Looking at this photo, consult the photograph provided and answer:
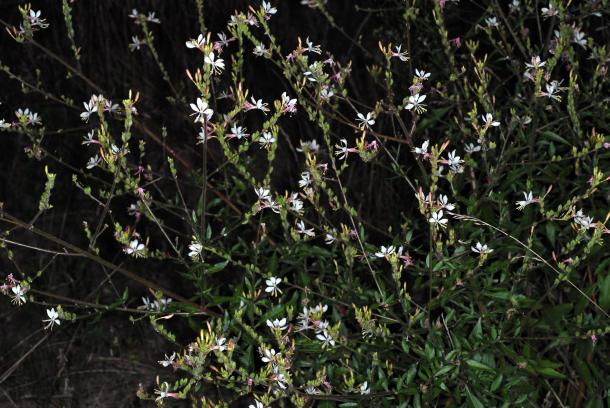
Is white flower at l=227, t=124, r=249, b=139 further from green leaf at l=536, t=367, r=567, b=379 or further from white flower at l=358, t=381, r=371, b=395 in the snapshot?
green leaf at l=536, t=367, r=567, b=379

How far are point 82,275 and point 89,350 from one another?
0.99ft

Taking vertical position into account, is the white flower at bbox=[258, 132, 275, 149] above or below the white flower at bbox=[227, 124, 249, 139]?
below

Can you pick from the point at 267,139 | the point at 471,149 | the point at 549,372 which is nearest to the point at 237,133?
the point at 267,139

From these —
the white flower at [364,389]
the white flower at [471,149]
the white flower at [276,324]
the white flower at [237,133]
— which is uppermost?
the white flower at [237,133]

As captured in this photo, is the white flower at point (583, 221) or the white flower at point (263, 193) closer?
the white flower at point (583, 221)

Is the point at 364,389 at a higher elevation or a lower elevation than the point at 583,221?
lower

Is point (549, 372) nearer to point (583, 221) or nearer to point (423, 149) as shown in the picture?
point (583, 221)

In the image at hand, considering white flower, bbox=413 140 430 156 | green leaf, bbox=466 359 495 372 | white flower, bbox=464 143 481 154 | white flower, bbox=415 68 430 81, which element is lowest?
green leaf, bbox=466 359 495 372

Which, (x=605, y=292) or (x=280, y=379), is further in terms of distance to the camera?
(x=605, y=292)

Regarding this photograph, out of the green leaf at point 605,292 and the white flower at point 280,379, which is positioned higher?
the white flower at point 280,379

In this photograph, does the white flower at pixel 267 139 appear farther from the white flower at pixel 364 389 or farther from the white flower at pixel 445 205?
the white flower at pixel 364 389

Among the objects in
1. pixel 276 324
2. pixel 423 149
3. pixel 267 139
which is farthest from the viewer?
pixel 267 139

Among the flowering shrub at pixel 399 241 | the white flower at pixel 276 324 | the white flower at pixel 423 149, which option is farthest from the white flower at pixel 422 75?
the white flower at pixel 276 324

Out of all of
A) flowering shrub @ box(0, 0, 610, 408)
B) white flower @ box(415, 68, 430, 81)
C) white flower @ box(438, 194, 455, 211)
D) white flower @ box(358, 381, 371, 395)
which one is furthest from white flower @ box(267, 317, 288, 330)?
white flower @ box(415, 68, 430, 81)
